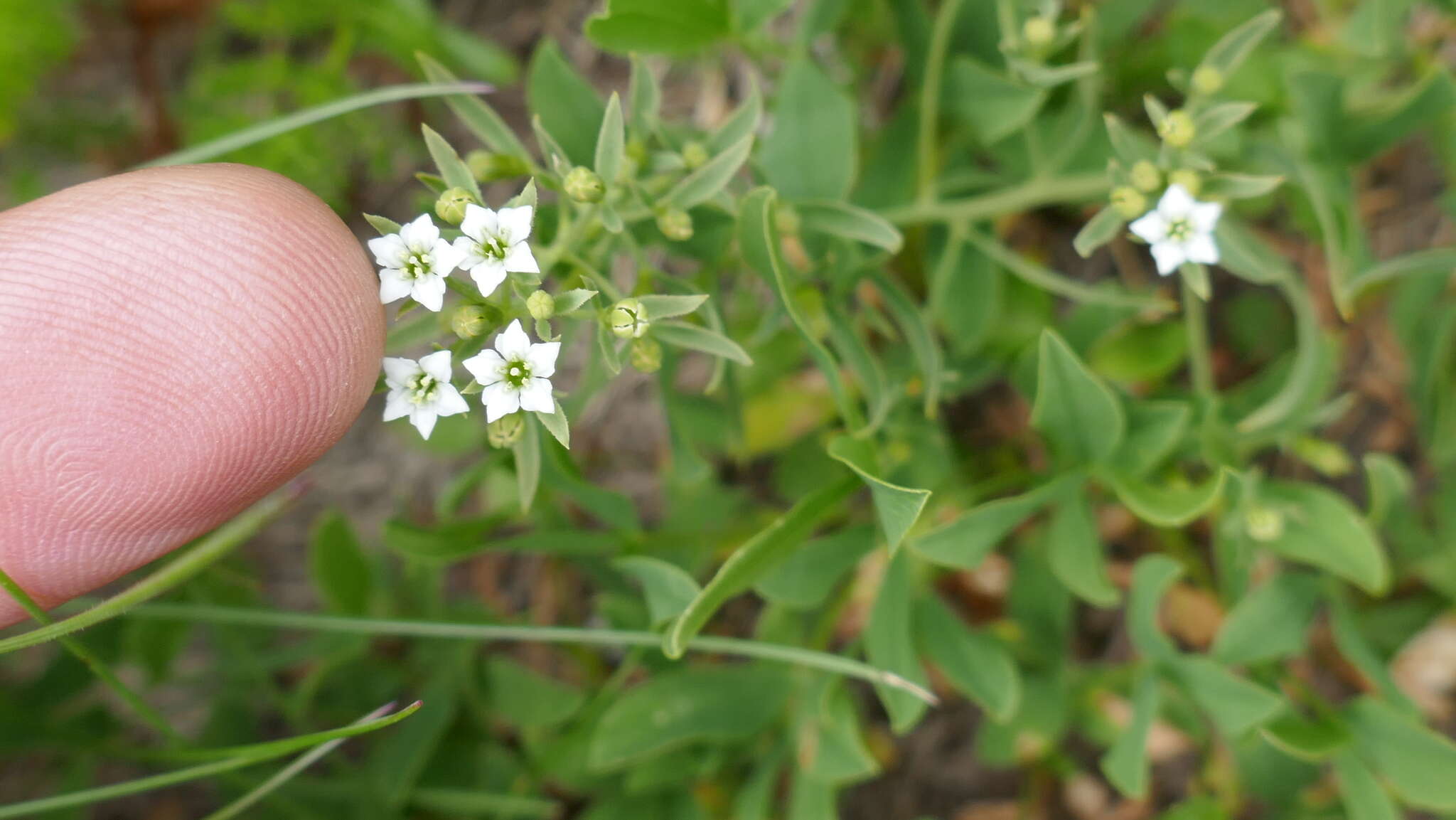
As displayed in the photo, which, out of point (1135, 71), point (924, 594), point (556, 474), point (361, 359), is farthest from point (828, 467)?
point (361, 359)

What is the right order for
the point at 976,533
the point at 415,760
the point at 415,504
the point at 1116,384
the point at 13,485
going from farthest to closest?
the point at 415,504
the point at 415,760
the point at 1116,384
the point at 976,533
the point at 13,485

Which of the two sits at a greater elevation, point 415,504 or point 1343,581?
point 1343,581

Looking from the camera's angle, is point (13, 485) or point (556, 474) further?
point (556, 474)

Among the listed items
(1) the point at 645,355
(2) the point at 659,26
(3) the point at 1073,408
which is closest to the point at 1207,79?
(3) the point at 1073,408

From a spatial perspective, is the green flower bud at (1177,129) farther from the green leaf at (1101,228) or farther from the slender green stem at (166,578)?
the slender green stem at (166,578)

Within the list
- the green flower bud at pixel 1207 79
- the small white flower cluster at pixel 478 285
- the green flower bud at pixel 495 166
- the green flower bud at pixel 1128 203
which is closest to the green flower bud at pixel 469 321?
the small white flower cluster at pixel 478 285

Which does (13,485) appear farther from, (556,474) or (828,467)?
(828,467)
